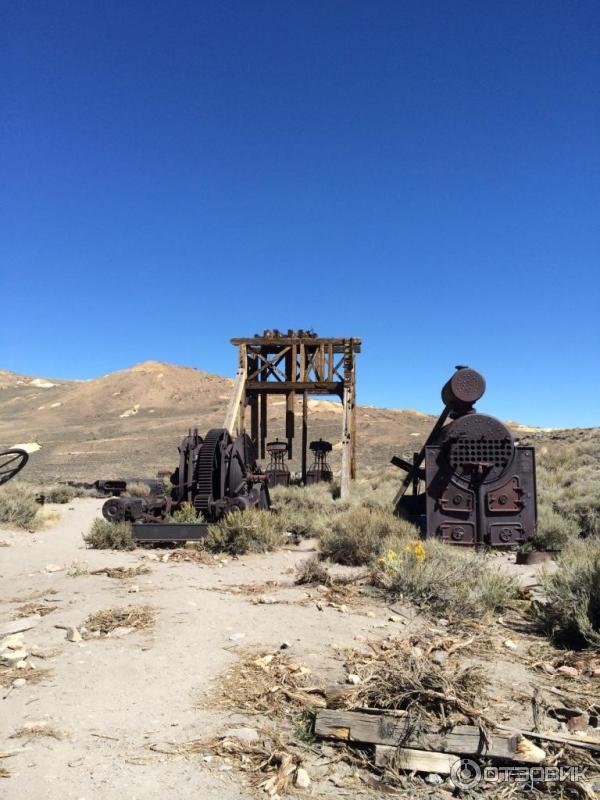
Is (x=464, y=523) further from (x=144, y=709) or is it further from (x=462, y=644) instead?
(x=144, y=709)

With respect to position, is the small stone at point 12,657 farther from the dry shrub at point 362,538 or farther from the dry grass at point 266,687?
the dry shrub at point 362,538

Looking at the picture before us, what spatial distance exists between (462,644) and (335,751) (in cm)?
174

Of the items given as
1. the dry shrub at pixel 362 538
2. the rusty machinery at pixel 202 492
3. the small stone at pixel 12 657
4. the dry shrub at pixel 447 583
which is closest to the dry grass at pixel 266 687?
the small stone at pixel 12 657

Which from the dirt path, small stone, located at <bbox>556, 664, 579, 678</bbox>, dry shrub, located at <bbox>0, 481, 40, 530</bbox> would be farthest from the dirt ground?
dry shrub, located at <bbox>0, 481, 40, 530</bbox>

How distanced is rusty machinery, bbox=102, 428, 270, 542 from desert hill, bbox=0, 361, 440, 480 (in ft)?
60.4

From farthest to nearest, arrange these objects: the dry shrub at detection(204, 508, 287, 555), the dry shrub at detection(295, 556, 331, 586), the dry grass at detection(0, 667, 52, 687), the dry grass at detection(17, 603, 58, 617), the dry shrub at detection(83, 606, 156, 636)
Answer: the dry shrub at detection(204, 508, 287, 555), the dry shrub at detection(295, 556, 331, 586), the dry grass at detection(17, 603, 58, 617), the dry shrub at detection(83, 606, 156, 636), the dry grass at detection(0, 667, 52, 687)

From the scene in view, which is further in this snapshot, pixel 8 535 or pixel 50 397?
pixel 50 397

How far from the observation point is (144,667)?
4305 millimetres

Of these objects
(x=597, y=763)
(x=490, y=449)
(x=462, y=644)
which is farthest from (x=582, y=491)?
(x=597, y=763)

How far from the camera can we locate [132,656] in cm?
452

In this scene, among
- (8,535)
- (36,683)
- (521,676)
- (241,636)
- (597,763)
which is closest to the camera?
(597,763)

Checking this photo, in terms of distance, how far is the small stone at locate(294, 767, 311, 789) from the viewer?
9.48 feet

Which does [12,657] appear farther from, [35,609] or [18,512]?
[18,512]

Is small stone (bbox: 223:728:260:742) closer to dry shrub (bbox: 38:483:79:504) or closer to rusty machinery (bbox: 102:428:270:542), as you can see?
rusty machinery (bbox: 102:428:270:542)
